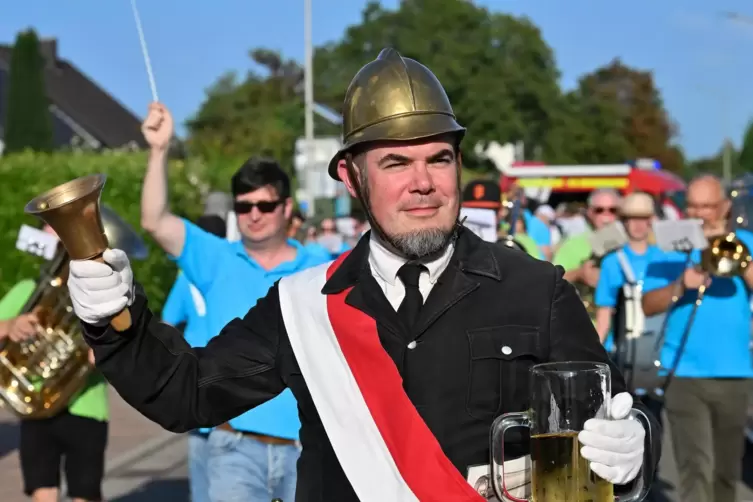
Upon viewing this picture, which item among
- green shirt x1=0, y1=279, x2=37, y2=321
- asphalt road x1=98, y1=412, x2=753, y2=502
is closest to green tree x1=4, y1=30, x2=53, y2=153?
asphalt road x1=98, y1=412, x2=753, y2=502

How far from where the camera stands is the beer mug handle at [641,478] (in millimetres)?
2785

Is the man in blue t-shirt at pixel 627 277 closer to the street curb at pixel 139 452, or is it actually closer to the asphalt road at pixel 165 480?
the asphalt road at pixel 165 480

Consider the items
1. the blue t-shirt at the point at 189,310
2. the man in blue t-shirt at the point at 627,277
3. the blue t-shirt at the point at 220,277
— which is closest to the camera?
the blue t-shirt at the point at 220,277

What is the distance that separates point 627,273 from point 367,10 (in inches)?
2384

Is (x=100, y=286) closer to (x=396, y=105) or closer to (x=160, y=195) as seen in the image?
(x=396, y=105)

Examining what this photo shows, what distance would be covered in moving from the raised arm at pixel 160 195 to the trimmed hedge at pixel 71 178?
11908mm

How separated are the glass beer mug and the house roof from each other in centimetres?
5475

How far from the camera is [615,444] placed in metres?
2.59

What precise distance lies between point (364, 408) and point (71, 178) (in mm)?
16193

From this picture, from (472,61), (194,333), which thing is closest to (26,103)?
(472,61)

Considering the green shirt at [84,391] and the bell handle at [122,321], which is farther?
the green shirt at [84,391]

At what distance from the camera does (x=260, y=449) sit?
544cm

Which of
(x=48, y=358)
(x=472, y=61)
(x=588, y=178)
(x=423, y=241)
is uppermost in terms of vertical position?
(x=472, y=61)

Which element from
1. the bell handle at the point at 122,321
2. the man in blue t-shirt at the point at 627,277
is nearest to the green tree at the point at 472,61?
the man in blue t-shirt at the point at 627,277
